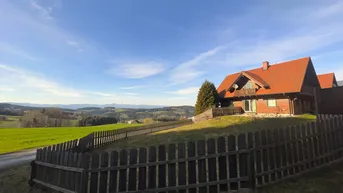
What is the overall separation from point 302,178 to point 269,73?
3003 cm

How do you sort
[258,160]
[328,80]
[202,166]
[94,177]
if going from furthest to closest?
[328,80]
[258,160]
[202,166]
[94,177]

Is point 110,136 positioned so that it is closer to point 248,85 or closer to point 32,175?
point 32,175

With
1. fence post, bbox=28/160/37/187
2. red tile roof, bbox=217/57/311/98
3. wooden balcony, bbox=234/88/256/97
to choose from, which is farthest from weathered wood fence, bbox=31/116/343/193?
wooden balcony, bbox=234/88/256/97

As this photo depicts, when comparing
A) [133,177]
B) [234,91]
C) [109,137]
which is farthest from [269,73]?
[133,177]

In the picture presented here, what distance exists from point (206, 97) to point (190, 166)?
93.6 feet

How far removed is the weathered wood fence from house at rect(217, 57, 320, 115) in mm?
23541

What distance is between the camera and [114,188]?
220 inches

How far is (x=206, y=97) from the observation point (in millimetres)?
33719

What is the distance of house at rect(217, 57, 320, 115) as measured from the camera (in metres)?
27.4

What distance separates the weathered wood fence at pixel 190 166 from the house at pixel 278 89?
77.2 ft

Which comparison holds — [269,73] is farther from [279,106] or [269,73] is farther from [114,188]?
[114,188]

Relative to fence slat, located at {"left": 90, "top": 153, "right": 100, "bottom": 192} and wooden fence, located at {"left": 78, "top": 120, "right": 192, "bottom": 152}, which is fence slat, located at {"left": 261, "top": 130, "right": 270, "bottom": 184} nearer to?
fence slat, located at {"left": 90, "top": 153, "right": 100, "bottom": 192}

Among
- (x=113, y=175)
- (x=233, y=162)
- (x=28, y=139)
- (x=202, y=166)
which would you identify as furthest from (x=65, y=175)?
(x=28, y=139)

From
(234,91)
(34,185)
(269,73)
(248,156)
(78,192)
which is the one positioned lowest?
(34,185)
